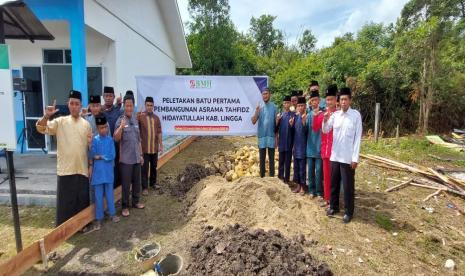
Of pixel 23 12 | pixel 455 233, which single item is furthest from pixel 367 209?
pixel 23 12

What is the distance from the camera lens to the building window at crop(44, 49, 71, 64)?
8.25 m

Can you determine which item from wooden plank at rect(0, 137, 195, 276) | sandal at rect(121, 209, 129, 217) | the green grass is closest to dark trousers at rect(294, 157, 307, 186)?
sandal at rect(121, 209, 129, 217)

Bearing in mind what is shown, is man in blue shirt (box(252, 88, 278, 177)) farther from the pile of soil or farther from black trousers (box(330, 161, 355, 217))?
the pile of soil

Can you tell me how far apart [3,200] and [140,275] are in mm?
3849

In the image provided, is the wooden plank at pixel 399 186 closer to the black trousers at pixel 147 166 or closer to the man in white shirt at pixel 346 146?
the man in white shirt at pixel 346 146

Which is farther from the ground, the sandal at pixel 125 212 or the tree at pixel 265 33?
the tree at pixel 265 33

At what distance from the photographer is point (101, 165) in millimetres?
4621

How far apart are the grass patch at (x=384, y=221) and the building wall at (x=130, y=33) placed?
21.9 ft

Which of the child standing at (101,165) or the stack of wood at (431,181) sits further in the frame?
the stack of wood at (431,181)

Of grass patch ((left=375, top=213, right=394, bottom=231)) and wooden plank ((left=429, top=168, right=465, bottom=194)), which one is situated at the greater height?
wooden plank ((left=429, top=168, right=465, bottom=194))

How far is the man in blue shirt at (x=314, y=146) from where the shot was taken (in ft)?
18.0

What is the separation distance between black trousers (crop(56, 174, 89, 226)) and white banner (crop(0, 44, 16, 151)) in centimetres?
91

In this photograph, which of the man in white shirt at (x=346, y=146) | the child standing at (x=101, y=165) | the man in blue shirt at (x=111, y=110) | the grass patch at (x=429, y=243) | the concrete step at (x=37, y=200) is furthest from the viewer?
the concrete step at (x=37, y=200)

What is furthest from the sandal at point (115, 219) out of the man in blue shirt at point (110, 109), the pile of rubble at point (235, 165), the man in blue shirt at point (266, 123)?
the man in blue shirt at point (266, 123)
